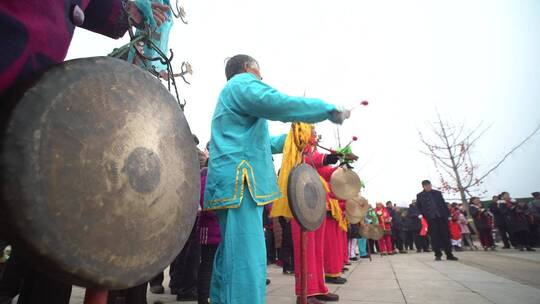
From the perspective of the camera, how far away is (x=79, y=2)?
1019mm

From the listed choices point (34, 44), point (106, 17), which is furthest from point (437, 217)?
point (34, 44)

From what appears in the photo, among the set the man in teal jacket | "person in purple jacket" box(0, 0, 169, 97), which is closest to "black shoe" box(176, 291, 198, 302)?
the man in teal jacket

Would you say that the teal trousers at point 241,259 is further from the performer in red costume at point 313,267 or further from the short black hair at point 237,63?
the performer in red costume at point 313,267

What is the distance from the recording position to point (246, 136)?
193 cm

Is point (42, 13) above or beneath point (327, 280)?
above

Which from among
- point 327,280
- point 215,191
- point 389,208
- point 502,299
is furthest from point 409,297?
point 389,208

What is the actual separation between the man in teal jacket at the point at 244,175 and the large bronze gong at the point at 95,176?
80cm

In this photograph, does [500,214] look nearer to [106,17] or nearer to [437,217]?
[437,217]

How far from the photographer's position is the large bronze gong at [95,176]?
0.63 m

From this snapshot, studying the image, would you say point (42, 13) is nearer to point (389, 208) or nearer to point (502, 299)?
point (502, 299)

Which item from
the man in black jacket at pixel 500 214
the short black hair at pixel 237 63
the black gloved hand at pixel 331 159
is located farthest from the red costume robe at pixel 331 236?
the man in black jacket at pixel 500 214

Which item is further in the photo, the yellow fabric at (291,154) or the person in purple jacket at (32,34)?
the yellow fabric at (291,154)

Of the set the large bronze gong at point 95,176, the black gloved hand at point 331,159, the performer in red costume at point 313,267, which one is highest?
the black gloved hand at point 331,159

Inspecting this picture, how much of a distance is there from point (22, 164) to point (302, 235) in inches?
84.0
